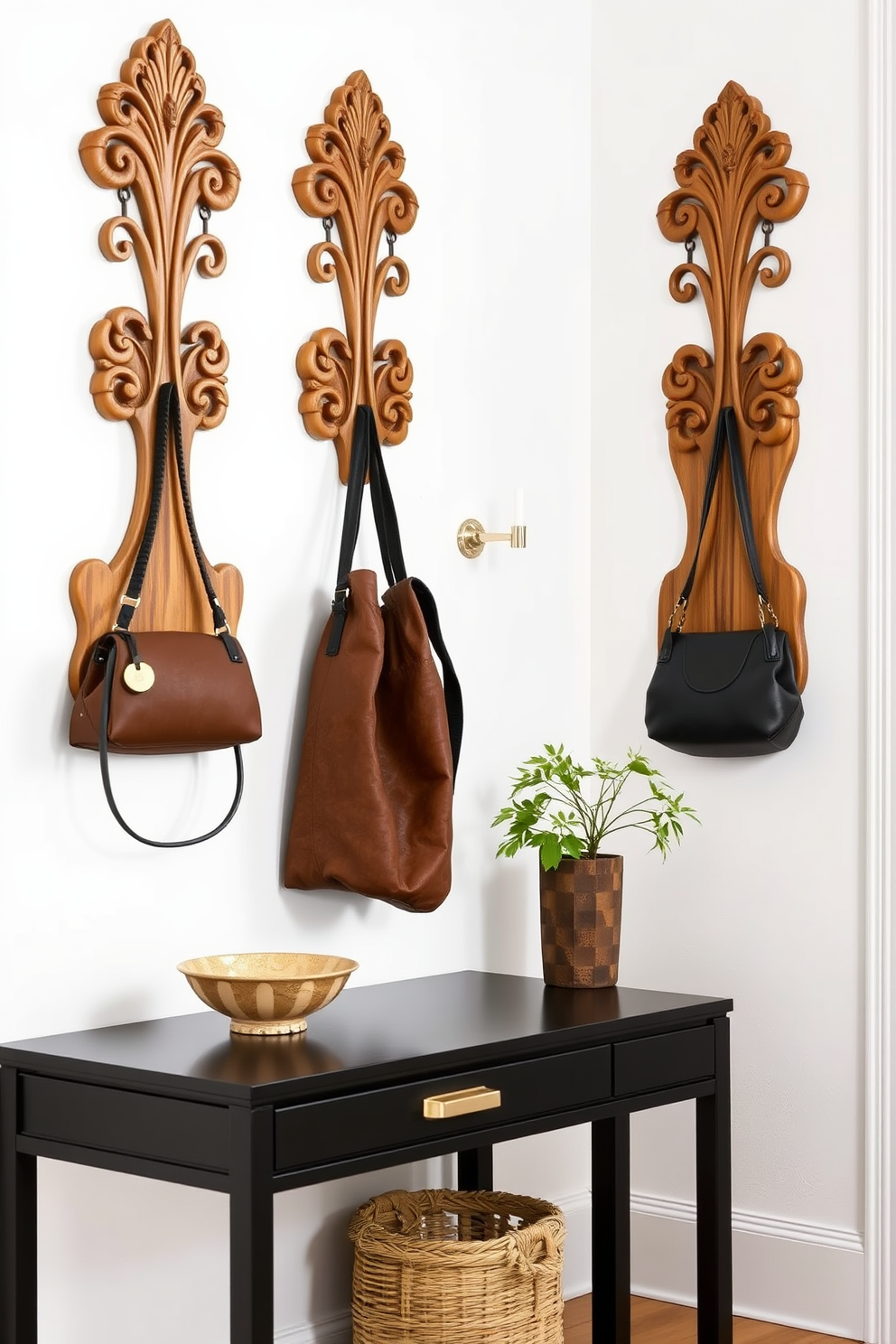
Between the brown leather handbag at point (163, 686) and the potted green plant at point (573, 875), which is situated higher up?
the brown leather handbag at point (163, 686)

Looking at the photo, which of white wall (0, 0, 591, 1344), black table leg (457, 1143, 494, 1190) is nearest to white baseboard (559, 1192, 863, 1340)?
white wall (0, 0, 591, 1344)

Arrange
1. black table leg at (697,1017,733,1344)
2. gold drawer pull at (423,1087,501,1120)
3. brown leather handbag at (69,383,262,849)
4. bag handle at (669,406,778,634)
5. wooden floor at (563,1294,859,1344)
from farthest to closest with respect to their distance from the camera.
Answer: bag handle at (669,406,778,634) < wooden floor at (563,1294,859,1344) < black table leg at (697,1017,733,1344) < brown leather handbag at (69,383,262,849) < gold drawer pull at (423,1087,501,1120)

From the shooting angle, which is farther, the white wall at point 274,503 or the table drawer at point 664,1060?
the table drawer at point 664,1060

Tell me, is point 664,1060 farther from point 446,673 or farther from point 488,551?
point 488,551

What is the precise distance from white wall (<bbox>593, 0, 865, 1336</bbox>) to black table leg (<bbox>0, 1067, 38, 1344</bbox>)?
1417 millimetres

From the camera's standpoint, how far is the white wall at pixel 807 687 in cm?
287

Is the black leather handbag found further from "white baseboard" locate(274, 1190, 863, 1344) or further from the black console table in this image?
"white baseboard" locate(274, 1190, 863, 1344)

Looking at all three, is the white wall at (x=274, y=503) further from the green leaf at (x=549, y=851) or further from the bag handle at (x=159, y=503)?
the green leaf at (x=549, y=851)

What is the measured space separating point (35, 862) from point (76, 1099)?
0.36 metres

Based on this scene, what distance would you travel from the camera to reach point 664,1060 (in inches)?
97.3

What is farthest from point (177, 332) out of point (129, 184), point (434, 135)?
point (434, 135)

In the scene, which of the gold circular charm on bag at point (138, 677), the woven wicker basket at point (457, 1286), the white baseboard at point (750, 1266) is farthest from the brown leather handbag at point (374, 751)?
the white baseboard at point (750, 1266)

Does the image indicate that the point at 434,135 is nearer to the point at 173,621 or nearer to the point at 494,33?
the point at 494,33

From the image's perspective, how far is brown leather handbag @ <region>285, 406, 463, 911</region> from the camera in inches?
97.7
